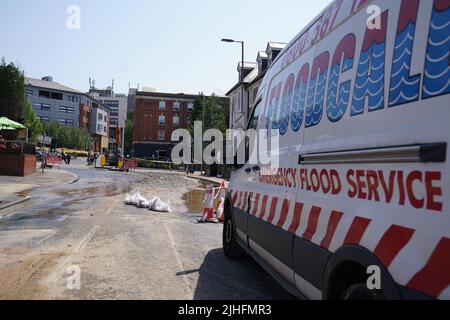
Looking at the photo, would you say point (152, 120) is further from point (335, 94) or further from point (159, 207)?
point (335, 94)

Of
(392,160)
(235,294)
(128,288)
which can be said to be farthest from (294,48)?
(128,288)

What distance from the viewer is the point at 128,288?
485cm

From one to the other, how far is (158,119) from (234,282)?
69.8m

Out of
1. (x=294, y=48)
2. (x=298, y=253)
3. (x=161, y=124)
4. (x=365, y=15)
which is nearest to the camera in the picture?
(x=365, y=15)

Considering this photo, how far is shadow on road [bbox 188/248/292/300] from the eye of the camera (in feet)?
15.7

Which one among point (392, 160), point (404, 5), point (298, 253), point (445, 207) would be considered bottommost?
point (298, 253)

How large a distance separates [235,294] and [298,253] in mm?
1512

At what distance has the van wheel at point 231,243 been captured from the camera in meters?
6.43

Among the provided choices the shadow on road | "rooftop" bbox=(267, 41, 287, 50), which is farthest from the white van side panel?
"rooftop" bbox=(267, 41, 287, 50)

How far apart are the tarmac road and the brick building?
63001 millimetres

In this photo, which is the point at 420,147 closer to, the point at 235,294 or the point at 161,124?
the point at 235,294

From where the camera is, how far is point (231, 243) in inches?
257

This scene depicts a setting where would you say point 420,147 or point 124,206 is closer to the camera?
point 420,147

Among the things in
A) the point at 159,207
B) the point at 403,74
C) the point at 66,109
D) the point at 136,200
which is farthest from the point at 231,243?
the point at 66,109
